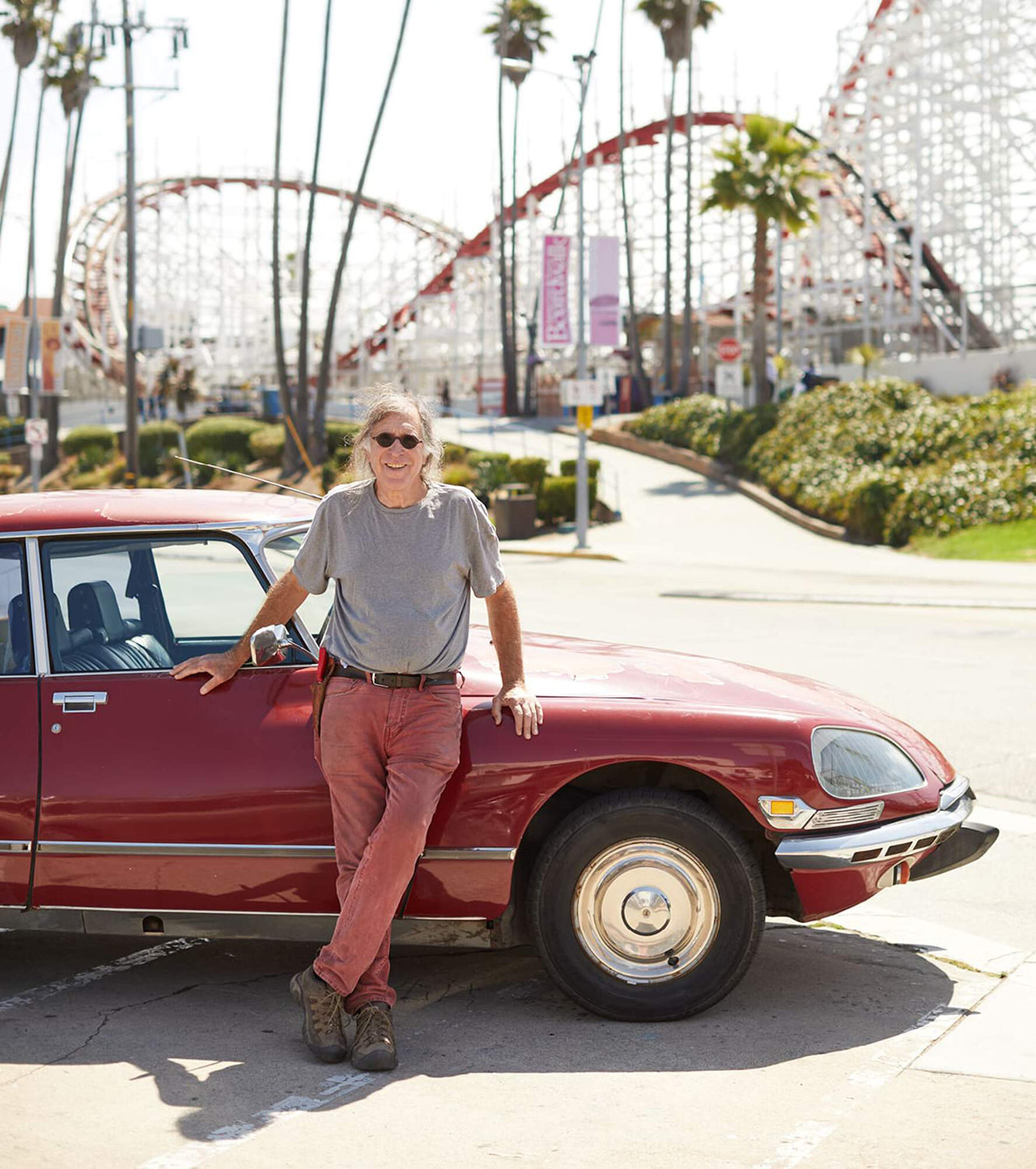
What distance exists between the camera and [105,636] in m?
5.02

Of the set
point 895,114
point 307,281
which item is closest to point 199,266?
point 307,281

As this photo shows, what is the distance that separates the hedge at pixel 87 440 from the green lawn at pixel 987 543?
40046 millimetres

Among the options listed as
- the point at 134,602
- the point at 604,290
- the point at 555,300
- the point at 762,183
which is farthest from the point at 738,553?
the point at 134,602

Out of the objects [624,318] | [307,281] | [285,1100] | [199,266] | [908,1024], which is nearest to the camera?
[285,1100]

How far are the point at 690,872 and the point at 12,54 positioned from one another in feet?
219

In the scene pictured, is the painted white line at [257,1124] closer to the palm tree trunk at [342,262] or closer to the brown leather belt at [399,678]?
the brown leather belt at [399,678]

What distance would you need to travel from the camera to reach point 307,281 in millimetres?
52750

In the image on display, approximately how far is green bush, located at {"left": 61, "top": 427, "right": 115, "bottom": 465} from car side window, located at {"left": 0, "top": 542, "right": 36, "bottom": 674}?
194 ft

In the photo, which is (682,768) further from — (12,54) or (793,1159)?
(12,54)

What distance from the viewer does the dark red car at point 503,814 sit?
4.59 m

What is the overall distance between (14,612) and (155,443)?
56.5 m

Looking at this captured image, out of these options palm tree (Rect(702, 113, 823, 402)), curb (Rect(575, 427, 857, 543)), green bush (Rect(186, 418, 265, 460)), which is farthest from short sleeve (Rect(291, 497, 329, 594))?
green bush (Rect(186, 418, 265, 460))

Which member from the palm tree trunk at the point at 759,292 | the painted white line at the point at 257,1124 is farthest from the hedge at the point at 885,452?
the painted white line at the point at 257,1124

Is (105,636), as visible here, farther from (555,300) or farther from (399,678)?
(555,300)
